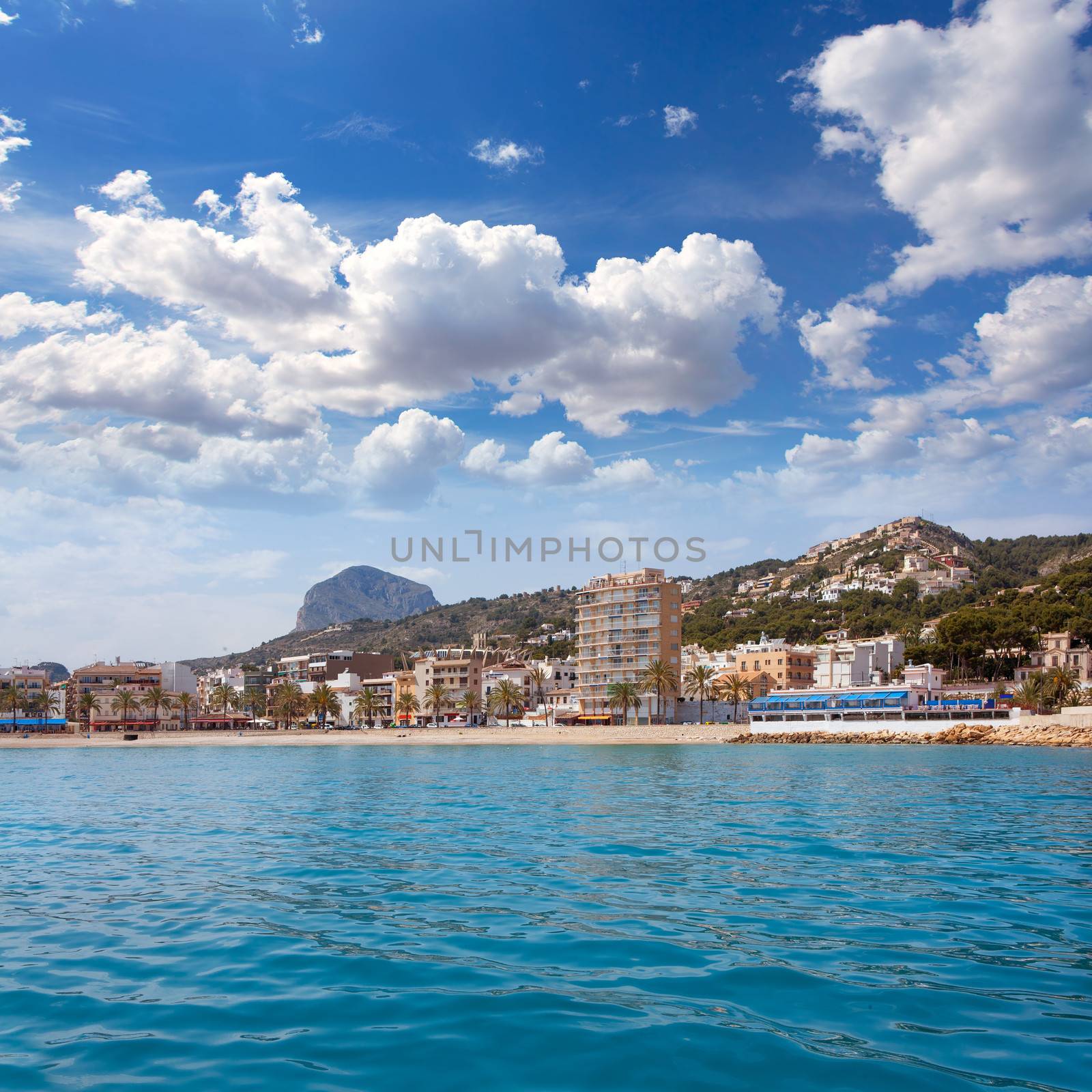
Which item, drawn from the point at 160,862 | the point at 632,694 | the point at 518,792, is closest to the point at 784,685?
the point at 632,694

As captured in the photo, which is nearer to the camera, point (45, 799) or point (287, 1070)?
point (287, 1070)

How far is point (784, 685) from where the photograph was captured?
14112 centimetres

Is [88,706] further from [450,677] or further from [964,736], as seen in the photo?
[964,736]

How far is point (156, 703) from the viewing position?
146 metres

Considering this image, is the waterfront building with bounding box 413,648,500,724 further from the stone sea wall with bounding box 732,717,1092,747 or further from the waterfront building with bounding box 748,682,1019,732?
the stone sea wall with bounding box 732,717,1092,747

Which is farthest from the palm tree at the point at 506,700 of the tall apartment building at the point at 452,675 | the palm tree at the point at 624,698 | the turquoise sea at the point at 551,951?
the turquoise sea at the point at 551,951

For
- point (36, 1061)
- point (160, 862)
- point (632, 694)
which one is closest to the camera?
point (36, 1061)

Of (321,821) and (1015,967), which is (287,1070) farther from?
(321,821)

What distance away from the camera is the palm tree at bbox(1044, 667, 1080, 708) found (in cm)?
9794

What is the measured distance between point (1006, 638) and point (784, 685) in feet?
101

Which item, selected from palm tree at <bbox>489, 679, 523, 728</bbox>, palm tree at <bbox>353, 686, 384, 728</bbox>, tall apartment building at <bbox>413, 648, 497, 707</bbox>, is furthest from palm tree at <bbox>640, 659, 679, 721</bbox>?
palm tree at <bbox>353, 686, 384, 728</bbox>

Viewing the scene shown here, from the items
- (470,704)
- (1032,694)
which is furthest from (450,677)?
(1032,694)

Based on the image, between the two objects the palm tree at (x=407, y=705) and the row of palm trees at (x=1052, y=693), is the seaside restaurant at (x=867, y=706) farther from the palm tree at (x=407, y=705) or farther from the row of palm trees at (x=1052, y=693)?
the palm tree at (x=407, y=705)

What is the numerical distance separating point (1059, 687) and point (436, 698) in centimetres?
8401
